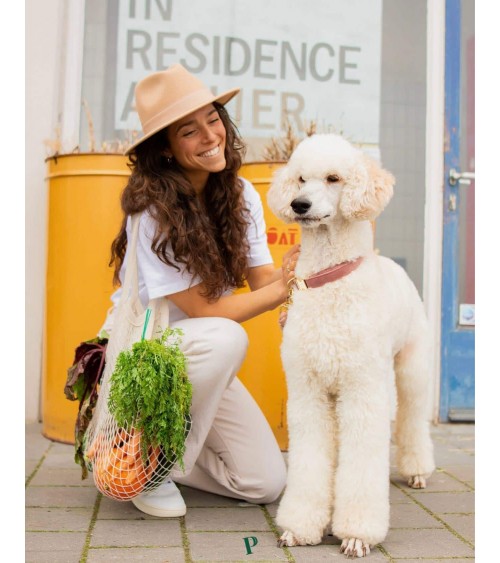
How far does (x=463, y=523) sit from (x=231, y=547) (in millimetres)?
809

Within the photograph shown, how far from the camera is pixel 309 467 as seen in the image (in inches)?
85.3

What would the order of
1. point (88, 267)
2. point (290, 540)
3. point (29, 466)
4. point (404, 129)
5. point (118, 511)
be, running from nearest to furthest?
point (290, 540), point (118, 511), point (29, 466), point (88, 267), point (404, 129)

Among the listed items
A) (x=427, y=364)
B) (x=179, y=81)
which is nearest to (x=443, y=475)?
(x=427, y=364)

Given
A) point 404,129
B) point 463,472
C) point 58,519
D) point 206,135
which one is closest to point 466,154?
point 404,129

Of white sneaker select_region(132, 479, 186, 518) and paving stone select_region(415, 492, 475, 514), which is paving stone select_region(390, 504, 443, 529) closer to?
paving stone select_region(415, 492, 475, 514)

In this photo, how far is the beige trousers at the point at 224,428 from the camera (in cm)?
242

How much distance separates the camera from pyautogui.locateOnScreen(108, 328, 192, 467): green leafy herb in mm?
2211

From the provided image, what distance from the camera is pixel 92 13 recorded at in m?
4.06

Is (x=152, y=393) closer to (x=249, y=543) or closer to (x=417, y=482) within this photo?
(x=249, y=543)

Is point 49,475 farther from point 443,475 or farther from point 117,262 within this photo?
point 443,475

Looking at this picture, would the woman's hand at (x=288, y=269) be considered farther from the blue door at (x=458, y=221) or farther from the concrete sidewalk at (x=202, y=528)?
the blue door at (x=458, y=221)

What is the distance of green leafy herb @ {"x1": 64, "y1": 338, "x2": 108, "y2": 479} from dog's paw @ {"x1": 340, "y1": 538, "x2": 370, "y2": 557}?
3.28 ft

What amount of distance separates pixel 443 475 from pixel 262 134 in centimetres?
214

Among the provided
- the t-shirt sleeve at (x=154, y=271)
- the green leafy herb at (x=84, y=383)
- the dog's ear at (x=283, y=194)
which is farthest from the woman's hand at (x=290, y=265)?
the green leafy herb at (x=84, y=383)
